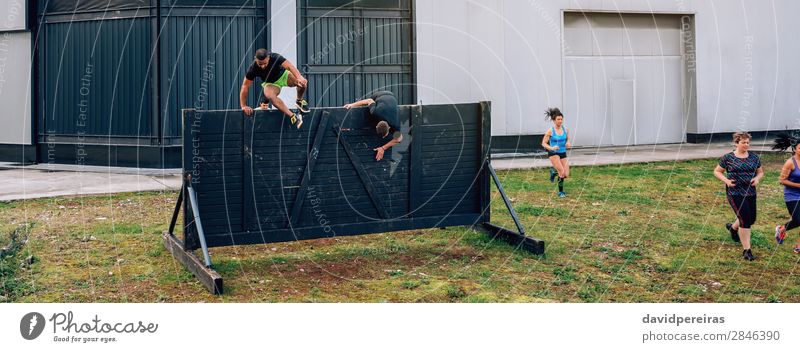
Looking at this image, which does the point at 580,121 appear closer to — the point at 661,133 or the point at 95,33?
the point at 661,133

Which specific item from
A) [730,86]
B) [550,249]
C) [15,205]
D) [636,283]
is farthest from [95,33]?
[730,86]

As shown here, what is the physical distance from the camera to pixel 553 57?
2298 cm

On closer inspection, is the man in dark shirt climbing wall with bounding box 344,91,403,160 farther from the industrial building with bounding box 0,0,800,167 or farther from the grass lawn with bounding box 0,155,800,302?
the industrial building with bounding box 0,0,800,167

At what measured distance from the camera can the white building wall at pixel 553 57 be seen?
70.9 feet

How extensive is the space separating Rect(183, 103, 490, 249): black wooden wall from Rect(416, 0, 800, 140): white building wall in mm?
10915

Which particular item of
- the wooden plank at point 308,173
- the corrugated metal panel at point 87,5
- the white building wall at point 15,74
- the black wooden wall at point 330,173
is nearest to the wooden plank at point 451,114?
the black wooden wall at point 330,173

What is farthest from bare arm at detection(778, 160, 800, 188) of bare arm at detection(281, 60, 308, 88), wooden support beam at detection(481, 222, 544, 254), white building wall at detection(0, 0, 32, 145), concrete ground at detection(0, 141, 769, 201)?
white building wall at detection(0, 0, 32, 145)

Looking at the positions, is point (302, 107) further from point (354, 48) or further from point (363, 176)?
point (354, 48)

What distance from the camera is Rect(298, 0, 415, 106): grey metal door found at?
20141 mm

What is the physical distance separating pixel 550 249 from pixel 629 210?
338cm

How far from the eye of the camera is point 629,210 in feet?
43.6

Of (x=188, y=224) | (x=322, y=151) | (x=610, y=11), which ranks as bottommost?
(x=188, y=224)

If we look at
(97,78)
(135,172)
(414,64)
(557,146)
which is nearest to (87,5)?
(97,78)

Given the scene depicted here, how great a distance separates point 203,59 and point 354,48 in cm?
368
